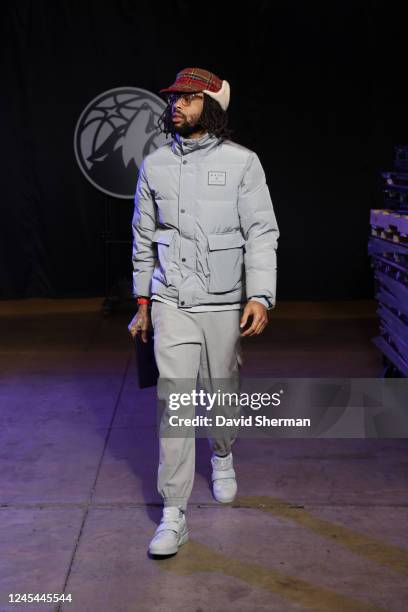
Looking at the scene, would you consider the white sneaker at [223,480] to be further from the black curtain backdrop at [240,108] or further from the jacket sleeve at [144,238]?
the black curtain backdrop at [240,108]

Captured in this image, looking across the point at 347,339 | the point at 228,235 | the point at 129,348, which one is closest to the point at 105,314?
the point at 129,348

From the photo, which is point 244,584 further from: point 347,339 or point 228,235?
point 347,339

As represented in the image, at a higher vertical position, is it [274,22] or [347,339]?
[274,22]

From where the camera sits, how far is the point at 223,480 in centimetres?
411

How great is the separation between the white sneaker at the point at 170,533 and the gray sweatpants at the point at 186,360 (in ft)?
0.12

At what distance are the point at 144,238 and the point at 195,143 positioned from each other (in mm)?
431

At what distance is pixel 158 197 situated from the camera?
3.74 metres

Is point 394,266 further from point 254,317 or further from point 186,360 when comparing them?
point 186,360

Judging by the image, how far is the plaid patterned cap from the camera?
3.65 m

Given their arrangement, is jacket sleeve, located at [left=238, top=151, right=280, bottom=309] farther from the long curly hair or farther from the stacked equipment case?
the stacked equipment case

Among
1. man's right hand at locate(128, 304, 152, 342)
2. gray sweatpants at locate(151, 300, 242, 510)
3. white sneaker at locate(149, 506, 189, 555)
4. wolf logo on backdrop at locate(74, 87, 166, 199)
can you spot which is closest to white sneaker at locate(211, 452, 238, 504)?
gray sweatpants at locate(151, 300, 242, 510)

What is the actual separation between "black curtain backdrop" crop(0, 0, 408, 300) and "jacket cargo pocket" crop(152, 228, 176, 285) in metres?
5.85

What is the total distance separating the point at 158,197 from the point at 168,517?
1.22 metres

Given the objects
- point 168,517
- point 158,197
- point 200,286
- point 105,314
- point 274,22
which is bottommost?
point 105,314
